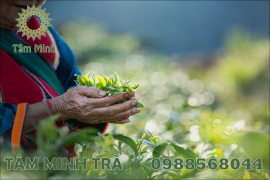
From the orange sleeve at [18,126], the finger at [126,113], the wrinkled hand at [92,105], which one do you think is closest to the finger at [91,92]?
the wrinkled hand at [92,105]

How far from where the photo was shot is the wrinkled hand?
3.30 feet

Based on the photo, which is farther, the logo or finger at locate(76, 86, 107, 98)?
the logo

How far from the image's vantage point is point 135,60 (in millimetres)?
4664

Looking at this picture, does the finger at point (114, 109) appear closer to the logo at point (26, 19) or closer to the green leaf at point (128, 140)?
the green leaf at point (128, 140)

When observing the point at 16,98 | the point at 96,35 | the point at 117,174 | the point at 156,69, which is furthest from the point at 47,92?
the point at 96,35

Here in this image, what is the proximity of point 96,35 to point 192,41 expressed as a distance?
384cm

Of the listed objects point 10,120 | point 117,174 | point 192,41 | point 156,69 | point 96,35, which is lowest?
point 117,174

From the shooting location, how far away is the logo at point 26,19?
117 cm

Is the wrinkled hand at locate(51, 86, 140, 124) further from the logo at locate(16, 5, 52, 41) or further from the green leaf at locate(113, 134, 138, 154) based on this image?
the logo at locate(16, 5, 52, 41)

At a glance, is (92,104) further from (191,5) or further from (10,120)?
(191,5)

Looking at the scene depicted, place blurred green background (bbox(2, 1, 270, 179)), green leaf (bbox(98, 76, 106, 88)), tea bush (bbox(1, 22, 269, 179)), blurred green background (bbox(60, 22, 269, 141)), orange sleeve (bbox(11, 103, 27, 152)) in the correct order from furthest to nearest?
1. blurred green background (bbox(60, 22, 269, 141))
2. blurred green background (bbox(2, 1, 270, 179))
3. green leaf (bbox(98, 76, 106, 88))
4. orange sleeve (bbox(11, 103, 27, 152))
5. tea bush (bbox(1, 22, 269, 179))

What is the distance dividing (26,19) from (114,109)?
608mm

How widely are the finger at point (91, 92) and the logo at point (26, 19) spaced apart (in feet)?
1.49

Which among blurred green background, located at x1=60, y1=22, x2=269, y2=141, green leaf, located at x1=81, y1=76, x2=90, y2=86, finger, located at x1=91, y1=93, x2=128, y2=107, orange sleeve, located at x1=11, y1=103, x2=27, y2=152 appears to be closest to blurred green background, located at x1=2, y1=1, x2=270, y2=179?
blurred green background, located at x1=60, y1=22, x2=269, y2=141
